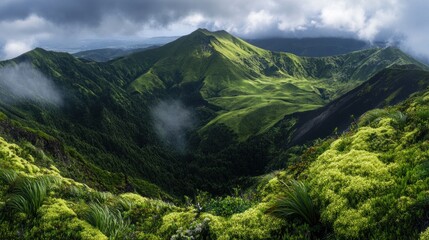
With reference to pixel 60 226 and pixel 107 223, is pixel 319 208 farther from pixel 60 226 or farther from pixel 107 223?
pixel 60 226

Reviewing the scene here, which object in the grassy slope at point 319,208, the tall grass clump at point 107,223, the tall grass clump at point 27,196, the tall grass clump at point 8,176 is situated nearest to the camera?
the grassy slope at point 319,208

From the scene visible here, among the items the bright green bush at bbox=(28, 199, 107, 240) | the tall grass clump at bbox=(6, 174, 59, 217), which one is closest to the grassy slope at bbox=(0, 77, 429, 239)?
the bright green bush at bbox=(28, 199, 107, 240)

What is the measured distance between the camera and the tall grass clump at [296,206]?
34.2ft

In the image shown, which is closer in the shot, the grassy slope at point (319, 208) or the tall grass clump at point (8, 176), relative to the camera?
the grassy slope at point (319, 208)

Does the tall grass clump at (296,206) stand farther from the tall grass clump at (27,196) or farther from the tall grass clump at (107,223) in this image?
the tall grass clump at (27,196)

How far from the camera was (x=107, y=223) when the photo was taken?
11.9 metres

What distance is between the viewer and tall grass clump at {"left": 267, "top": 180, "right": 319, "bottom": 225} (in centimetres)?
1042

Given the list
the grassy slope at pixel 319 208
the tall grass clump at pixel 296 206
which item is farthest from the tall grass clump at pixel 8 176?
the tall grass clump at pixel 296 206

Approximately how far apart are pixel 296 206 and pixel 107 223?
634 centimetres

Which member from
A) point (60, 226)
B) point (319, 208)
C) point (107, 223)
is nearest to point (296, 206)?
point (319, 208)

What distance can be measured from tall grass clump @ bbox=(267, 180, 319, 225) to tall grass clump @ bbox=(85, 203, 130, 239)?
505 cm

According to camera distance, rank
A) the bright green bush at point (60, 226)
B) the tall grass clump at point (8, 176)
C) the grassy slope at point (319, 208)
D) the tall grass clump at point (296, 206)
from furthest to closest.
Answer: the tall grass clump at point (8, 176)
the bright green bush at point (60, 226)
the tall grass clump at point (296, 206)
the grassy slope at point (319, 208)

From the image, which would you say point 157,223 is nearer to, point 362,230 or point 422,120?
point 362,230

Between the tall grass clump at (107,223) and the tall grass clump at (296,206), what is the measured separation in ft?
16.6
